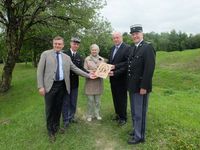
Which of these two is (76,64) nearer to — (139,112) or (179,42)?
(139,112)

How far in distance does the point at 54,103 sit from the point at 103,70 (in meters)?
1.59

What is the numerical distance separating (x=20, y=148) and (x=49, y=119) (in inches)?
41.4

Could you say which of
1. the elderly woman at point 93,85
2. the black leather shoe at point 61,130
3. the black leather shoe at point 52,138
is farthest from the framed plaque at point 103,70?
the black leather shoe at point 52,138

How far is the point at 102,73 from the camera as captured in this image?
8734 mm

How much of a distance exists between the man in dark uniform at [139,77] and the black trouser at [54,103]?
176 centimetres

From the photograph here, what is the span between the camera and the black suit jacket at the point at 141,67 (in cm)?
716

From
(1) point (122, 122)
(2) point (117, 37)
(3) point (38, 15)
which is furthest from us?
(3) point (38, 15)

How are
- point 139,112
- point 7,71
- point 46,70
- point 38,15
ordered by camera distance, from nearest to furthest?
1. point 139,112
2. point 46,70
3. point 38,15
4. point 7,71

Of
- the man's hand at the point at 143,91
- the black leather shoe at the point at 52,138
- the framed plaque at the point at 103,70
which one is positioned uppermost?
the framed plaque at the point at 103,70

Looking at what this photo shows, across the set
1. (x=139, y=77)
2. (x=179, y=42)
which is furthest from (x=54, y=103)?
(x=179, y=42)

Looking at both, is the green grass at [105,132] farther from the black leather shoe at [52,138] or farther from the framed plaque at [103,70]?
the framed plaque at [103,70]

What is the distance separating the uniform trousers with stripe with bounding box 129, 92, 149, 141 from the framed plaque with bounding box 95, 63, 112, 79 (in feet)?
3.79

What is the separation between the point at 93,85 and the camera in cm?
929

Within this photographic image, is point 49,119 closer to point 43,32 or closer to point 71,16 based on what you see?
point 71,16
